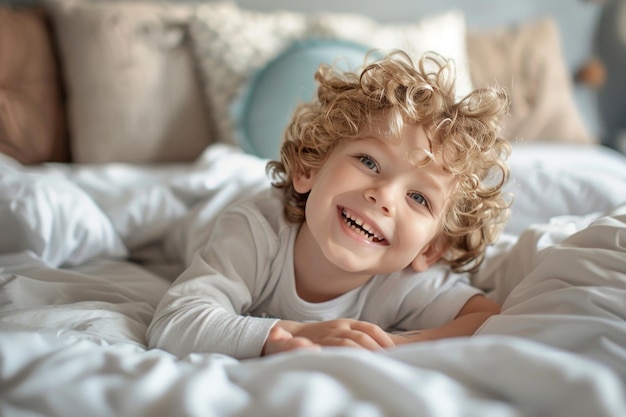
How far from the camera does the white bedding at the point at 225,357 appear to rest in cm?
54

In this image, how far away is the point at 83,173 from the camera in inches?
54.6

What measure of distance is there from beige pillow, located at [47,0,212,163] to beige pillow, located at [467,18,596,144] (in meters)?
1.00

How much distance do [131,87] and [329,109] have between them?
940mm

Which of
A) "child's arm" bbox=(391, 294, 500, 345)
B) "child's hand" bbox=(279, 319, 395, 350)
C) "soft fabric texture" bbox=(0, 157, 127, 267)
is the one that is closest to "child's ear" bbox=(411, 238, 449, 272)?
"child's arm" bbox=(391, 294, 500, 345)

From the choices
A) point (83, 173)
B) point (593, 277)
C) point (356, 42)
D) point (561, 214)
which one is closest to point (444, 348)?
point (593, 277)

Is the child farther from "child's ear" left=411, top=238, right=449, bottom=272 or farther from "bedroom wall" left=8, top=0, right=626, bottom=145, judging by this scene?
"bedroom wall" left=8, top=0, right=626, bottom=145

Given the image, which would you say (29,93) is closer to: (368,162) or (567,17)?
(368,162)

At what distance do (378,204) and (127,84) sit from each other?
1.11m

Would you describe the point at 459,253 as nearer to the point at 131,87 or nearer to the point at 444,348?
the point at 444,348

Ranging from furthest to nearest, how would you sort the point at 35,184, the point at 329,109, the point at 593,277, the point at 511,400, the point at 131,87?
the point at 131,87 < the point at 35,184 < the point at 329,109 < the point at 593,277 < the point at 511,400

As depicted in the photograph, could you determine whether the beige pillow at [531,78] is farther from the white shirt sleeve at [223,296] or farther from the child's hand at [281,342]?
the child's hand at [281,342]

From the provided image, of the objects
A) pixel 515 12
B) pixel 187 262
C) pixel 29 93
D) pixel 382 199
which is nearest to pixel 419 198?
pixel 382 199

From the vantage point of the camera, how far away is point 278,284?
1007mm

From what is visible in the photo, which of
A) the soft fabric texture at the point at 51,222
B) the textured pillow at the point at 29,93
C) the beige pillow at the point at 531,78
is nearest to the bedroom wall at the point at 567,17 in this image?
the beige pillow at the point at 531,78
